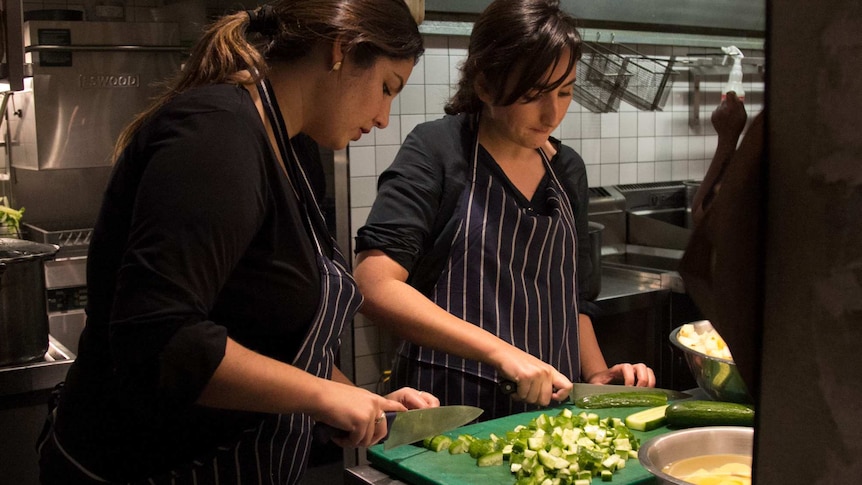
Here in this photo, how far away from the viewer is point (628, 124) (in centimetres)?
479

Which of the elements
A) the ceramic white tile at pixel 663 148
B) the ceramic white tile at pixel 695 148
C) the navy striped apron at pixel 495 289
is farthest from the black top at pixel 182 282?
the ceramic white tile at pixel 695 148

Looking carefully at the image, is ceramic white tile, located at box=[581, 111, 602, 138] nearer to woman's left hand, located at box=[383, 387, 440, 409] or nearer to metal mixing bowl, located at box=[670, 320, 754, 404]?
metal mixing bowl, located at box=[670, 320, 754, 404]

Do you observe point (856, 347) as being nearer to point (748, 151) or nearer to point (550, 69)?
point (748, 151)

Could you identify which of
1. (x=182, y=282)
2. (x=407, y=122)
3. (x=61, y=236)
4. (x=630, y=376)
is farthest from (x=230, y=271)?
(x=61, y=236)

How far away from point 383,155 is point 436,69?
0.45m

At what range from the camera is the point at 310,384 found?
1.29 m

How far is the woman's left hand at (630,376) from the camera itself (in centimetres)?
216

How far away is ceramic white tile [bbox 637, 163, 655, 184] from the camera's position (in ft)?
16.1

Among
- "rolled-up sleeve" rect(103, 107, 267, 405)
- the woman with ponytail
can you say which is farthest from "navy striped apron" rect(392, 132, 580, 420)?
"rolled-up sleeve" rect(103, 107, 267, 405)

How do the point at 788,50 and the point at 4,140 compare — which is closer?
the point at 788,50

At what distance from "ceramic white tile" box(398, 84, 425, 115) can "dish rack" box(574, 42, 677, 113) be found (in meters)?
0.83

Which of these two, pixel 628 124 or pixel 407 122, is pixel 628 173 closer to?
pixel 628 124

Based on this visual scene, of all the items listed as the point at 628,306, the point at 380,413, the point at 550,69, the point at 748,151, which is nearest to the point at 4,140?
the point at 628,306

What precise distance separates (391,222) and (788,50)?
5.24 ft
